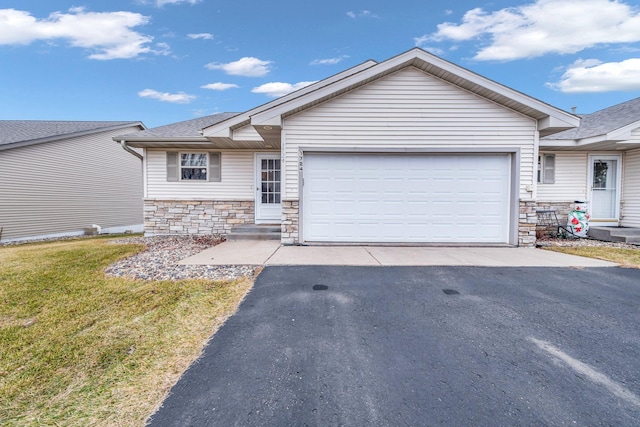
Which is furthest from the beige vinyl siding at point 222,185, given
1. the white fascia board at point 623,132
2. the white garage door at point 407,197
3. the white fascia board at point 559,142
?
the white fascia board at point 623,132

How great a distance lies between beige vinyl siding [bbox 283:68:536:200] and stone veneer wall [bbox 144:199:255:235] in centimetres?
326

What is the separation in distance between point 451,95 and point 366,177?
2.91m

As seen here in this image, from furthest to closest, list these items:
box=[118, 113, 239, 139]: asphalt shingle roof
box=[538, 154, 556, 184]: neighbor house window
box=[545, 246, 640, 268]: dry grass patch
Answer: box=[538, 154, 556, 184]: neighbor house window → box=[118, 113, 239, 139]: asphalt shingle roof → box=[545, 246, 640, 268]: dry grass patch

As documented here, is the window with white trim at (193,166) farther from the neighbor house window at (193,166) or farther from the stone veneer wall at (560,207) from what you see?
the stone veneer wall at (560,207)

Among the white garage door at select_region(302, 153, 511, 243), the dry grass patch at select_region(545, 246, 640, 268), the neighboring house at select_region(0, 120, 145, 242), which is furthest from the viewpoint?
the neighboring house at select_region(0, 120, 145, 242)

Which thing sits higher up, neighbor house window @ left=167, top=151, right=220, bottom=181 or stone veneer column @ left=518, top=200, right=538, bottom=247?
neighbor house window @ left=167, top=151, right=220, bottom=181

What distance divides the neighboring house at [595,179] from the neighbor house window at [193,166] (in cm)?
1073

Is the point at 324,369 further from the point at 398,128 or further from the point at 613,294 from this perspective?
the point at 398,128

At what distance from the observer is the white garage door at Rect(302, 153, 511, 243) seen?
24.1 feet

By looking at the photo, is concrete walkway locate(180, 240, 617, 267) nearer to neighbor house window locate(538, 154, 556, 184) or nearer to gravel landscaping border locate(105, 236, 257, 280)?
gravel landscaping border locate(105, 236, 257, 280)

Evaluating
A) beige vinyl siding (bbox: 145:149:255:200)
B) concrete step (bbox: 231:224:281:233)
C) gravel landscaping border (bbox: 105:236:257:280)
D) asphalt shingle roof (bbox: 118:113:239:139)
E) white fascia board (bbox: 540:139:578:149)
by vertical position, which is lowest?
gravel landscaping border (bbox: 105:236:257:280)

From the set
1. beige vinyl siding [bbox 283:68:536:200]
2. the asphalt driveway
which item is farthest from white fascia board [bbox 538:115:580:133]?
the asphalt driveway

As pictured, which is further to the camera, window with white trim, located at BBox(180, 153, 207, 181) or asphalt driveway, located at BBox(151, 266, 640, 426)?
window with white trim, located at BBox(180, 153, 207, 181)

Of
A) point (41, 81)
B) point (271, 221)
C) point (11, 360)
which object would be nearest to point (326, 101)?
point (271, 221)
